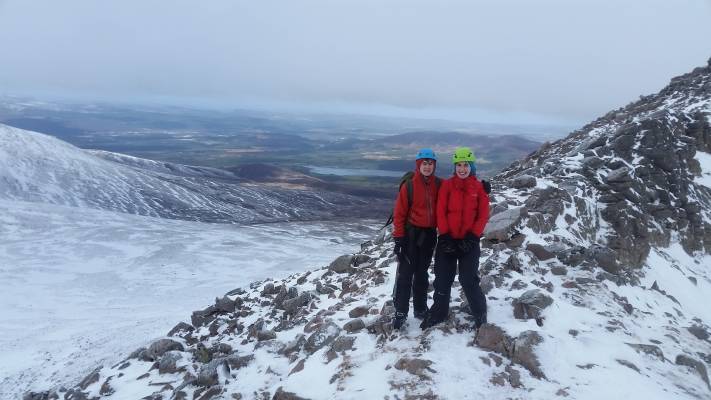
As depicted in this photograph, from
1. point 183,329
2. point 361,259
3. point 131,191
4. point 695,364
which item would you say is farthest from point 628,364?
point 131,191

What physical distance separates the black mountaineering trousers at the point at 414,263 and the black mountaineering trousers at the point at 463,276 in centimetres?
26

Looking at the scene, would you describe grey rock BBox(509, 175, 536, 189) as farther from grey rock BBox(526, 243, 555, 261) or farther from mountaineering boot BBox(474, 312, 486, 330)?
mountaineering boot BBox(474, 312, 486, 330)

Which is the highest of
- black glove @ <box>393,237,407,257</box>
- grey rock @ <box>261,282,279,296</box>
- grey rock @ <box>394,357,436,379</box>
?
black glove @ <box>393,237,407,257</box>

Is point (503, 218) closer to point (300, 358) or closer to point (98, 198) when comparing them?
point (300, 358)

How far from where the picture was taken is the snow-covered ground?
1908cm

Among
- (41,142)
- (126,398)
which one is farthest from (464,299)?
(41,142)

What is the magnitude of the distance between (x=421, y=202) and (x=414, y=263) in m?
1.01

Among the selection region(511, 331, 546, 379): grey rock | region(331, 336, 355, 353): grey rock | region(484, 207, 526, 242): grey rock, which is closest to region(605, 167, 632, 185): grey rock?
region(484, 207, 526, 242): grey rock

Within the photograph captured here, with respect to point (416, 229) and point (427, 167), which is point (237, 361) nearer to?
point (416, 229)

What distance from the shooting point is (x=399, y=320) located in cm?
752

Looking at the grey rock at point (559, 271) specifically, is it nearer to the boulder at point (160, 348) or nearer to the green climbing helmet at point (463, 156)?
the green climbing helmet at point (463, 156)

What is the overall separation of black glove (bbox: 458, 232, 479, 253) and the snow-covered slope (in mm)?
63829

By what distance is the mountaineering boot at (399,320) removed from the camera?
7.51 meters

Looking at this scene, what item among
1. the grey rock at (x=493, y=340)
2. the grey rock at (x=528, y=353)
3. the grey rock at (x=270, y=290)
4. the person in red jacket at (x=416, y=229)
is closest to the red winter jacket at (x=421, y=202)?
the person in red jacket at (x=416, y=229)
